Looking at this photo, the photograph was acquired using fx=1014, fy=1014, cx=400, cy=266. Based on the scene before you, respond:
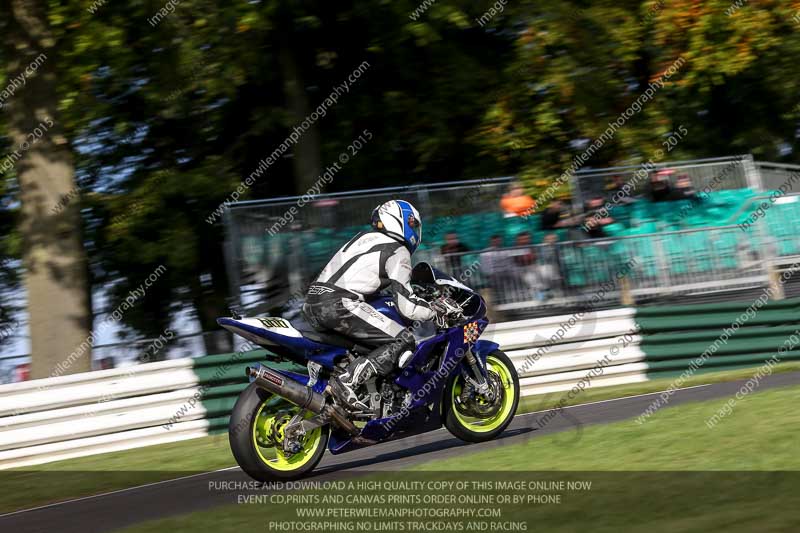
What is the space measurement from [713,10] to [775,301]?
4633 millimetres

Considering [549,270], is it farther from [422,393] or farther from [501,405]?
[422,393]

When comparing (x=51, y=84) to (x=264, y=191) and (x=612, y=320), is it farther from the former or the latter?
(x=612, y=320)

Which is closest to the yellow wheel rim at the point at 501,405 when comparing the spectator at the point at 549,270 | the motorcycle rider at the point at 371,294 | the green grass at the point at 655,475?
the green grass at the point at 655,475

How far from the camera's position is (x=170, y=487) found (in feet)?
25.4

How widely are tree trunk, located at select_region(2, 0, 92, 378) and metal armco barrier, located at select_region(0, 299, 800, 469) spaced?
7.06 ft

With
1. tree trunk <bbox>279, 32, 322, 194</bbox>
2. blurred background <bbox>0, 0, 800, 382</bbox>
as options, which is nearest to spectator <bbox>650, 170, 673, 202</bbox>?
blurred background <bbox>0, 0, 800, 382</bbox>

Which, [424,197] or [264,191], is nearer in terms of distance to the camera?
[424,197]

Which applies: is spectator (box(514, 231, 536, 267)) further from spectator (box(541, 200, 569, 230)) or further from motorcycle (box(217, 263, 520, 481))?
motorcycle (box(217, 263, 520, 481))

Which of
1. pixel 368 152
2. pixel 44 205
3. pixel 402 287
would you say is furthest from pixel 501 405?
pixel 368 152

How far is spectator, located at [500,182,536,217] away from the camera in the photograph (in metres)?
13.0

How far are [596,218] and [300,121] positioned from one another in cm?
529

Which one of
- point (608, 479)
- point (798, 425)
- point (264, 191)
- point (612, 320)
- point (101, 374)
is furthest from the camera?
point (264, 191)

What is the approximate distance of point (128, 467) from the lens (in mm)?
9297

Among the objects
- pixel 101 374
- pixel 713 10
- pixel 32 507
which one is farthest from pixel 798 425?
pixel 713 10
